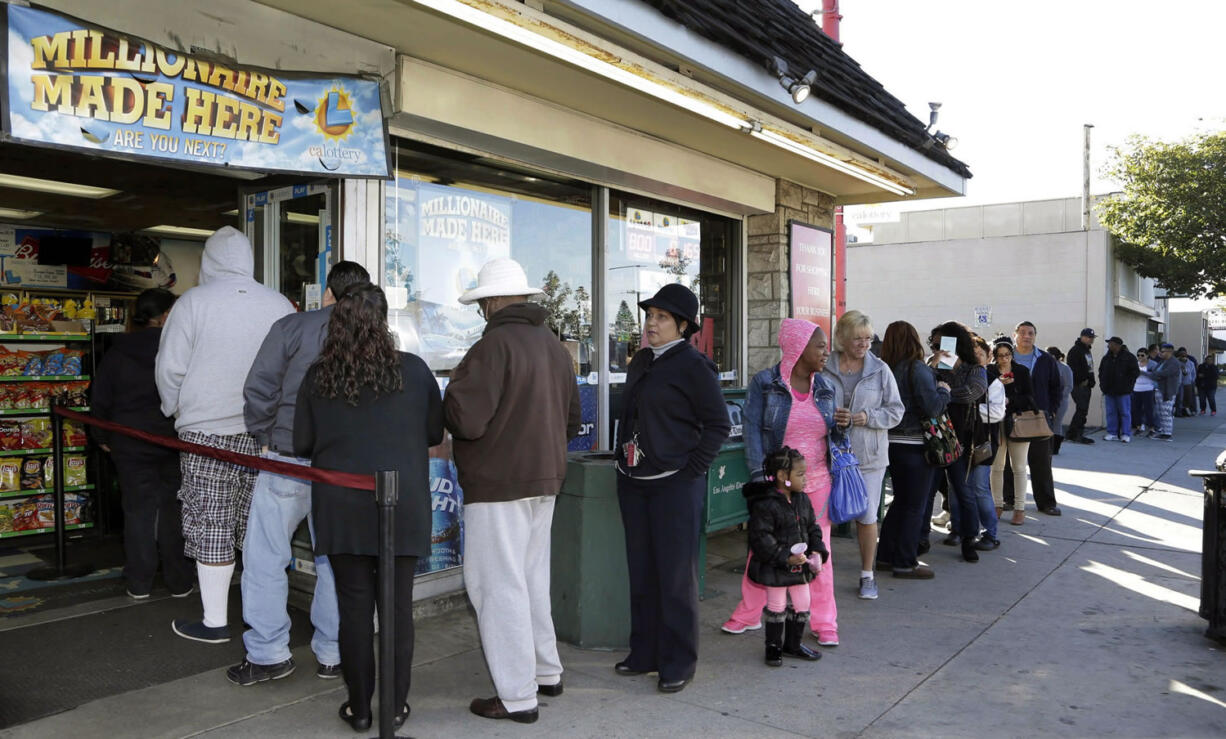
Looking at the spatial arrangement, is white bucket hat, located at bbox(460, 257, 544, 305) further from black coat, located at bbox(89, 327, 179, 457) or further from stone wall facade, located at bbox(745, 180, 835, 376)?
stone wall facade, located at bbox(745, 180, 835, 376)

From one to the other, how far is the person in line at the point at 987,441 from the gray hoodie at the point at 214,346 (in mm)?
5395

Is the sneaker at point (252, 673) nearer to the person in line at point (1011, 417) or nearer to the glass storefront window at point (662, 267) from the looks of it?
the glass storefront window at point (662, 267)

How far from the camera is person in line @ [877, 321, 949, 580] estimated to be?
21.0ft

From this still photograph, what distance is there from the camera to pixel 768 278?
8.84 m

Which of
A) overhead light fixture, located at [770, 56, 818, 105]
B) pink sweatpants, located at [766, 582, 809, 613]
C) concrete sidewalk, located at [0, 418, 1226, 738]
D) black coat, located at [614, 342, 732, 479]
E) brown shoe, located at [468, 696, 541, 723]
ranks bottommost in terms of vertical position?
concrete sidewalk, located at [0, 418, 1226, 738]

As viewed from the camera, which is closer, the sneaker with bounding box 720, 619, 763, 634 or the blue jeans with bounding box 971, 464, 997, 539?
the sneaker with bounding box 720, 619, 763, 634

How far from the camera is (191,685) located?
4250 millimetres

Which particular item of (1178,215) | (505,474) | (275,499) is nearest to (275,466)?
(275,499)

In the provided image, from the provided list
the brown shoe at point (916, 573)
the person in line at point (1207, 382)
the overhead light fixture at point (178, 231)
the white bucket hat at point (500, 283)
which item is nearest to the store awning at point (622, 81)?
the white bucket hat at point (500, 283)

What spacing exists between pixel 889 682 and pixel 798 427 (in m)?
1.41

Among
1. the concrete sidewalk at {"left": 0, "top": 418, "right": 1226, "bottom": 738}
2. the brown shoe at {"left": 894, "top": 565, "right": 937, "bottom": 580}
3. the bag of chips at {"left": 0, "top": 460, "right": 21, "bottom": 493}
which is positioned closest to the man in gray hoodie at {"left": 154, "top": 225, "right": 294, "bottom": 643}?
the concrete sidewalk at {"left": 0, "top": 418, "right": 1226, "bottom": 738}

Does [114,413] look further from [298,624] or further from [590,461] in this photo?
[590,461]

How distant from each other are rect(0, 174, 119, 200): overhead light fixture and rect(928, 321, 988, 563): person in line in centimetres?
695

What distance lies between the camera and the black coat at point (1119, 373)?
53.5 feet
